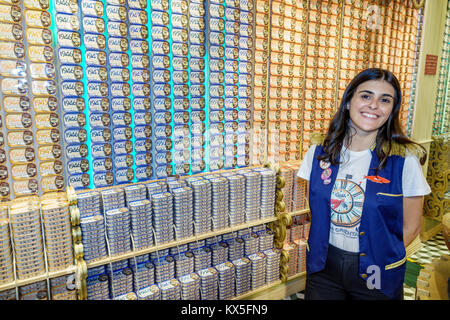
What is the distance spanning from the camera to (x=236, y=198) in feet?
11.5

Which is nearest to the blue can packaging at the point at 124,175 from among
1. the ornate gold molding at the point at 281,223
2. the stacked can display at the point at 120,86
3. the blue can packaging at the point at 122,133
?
the stacked can display at the point at 120,86

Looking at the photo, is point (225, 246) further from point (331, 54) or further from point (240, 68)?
point (331, 54)

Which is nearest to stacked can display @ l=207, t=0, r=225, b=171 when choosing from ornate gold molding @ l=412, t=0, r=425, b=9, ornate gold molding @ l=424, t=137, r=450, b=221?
ornate gold molding @ l=412, t=0, r=425, b=9

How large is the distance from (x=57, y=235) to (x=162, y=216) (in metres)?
0.89

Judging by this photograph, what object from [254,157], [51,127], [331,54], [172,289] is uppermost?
[331,54]

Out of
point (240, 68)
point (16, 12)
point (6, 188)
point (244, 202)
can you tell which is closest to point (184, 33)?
point (240, 68)

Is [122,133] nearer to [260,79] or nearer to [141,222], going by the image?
[141,222]

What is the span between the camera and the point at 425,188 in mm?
1975

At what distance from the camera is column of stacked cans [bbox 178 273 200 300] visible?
3.24 metres

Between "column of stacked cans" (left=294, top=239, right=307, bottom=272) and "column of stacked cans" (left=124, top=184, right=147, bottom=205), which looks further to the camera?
"column of stacked cans" (left=294, top=239, right=307, bottom=272)

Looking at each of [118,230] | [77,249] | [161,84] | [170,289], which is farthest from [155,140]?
[170,289]

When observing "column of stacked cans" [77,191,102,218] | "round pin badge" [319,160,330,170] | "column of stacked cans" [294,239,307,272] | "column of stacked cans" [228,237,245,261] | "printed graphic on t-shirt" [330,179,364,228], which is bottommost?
"column of stacked cans" [294,239,307,272]

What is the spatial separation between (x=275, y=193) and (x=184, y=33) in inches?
81.0

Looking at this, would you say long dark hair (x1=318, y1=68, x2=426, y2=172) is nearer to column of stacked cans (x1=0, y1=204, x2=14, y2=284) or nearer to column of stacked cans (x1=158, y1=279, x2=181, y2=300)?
column of stacked cans (x1=158, y1=279, x2=181, y2=300)
